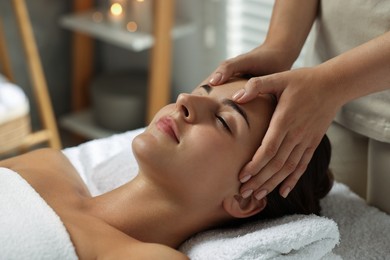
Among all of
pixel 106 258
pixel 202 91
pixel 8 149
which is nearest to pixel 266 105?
pixel 202 91

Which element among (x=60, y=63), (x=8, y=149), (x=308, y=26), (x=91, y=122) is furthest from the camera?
(x=60, y=63)

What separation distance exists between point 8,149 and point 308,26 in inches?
49.8

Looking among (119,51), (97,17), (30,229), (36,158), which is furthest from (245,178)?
(119,51)

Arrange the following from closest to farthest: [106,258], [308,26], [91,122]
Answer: [106,258] → [308,26] → [91,122]

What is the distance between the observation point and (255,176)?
3.98ft

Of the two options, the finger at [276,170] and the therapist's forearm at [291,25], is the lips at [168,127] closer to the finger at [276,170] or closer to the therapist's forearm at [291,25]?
the finger at [276,170]

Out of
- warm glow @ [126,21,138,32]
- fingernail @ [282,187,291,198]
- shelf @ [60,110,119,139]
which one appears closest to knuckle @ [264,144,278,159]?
fingernail @ [282,187,291,198]

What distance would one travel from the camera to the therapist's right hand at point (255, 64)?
4.38ft

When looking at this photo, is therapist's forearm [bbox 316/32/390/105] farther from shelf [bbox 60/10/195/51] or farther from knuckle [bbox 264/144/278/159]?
shelf [bbox 60/10/195/51]

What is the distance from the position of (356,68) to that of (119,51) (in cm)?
207

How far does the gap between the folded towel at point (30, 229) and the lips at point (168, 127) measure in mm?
259

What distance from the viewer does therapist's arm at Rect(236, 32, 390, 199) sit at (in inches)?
46.1

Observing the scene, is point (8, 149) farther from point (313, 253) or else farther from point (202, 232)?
point (313, 253)

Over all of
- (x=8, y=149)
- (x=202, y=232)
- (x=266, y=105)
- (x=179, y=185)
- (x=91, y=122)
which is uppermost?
(x=266, y=105)
